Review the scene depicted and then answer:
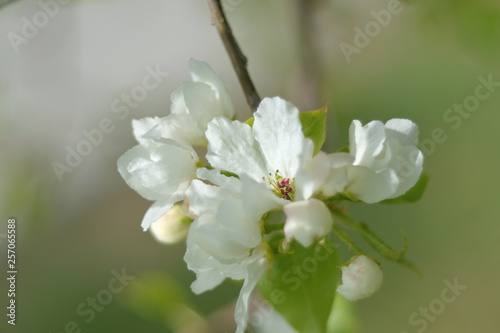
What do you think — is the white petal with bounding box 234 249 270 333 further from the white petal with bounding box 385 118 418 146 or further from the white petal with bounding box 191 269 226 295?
the white petal with bounding box 385 118 418 146

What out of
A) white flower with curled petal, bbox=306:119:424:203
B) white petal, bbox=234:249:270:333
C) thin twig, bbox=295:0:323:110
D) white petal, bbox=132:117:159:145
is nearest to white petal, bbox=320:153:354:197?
white flower with curled petal, bbox=306:119:424:203

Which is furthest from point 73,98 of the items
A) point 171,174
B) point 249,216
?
point 249,216

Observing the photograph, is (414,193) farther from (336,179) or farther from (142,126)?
(142,126)

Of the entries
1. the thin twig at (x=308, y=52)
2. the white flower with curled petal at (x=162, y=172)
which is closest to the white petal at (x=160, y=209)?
the white flower with curled petal at (x=162, y=172)

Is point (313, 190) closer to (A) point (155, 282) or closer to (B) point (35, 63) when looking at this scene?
(A) point (155, 282)

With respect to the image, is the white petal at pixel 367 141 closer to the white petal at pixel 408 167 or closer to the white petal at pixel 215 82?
the white petal at pixel 408 167

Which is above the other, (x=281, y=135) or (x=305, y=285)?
(x=281, y=135)

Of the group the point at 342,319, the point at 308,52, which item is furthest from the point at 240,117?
the point at 342,319
